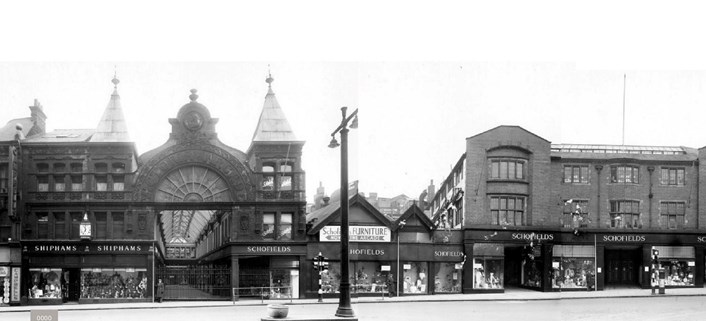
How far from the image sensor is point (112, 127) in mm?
45750

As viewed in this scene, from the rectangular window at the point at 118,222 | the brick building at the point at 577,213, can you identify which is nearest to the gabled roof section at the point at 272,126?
the rectangular window at the point at 118,222

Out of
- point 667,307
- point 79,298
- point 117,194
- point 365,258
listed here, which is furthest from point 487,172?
point 79,298

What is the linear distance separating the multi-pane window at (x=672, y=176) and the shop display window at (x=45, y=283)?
3838cm

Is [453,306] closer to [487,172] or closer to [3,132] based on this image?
[487,172]

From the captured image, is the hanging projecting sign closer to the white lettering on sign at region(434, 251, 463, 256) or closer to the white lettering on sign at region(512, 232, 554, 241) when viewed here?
the white lettering on sign at region(434, 251, 463, 256)

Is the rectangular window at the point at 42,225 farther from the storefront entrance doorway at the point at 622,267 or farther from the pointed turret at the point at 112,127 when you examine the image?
the storefront entrance doorway at the point at 622,267

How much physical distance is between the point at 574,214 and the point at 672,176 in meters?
7.02

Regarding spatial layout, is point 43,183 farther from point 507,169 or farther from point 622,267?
point 622,267

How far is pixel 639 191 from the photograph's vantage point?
50.3 meters

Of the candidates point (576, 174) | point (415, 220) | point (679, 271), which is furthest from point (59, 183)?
point (679, 271)

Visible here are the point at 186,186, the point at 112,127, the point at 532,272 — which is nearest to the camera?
the point at 186,186

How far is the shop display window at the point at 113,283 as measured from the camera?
44250mm

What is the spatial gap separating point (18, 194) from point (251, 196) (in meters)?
13.5

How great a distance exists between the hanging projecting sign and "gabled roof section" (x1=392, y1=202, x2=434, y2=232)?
851 mm
